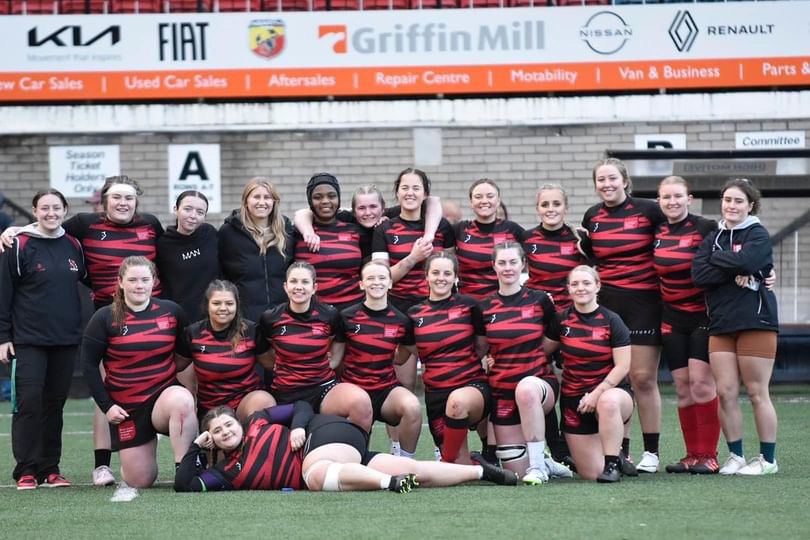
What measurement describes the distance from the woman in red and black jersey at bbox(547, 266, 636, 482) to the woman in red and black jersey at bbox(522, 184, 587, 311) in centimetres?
41

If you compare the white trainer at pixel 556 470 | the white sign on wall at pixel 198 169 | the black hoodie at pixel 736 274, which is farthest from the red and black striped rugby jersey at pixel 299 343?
the white sign on wall at pixel 198 169

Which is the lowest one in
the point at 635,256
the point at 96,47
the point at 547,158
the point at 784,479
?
the point at 784,479

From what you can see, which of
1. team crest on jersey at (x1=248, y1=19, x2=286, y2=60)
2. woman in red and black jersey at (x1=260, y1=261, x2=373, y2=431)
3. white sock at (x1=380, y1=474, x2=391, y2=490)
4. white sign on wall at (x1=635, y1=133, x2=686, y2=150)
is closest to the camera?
white sock at (x1=380, y1=474, x2=391, y2=490)

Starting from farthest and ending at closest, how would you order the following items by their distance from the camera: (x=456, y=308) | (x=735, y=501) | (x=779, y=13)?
(x=779, y=13)
(x=456, y=308)
(x=735, y=501)

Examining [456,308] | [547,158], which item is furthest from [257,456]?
[547,158]

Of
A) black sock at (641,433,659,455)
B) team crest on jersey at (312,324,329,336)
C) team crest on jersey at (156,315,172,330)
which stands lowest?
black sock at (641,433,659,455)

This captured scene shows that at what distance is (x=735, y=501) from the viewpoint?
16.2 feet

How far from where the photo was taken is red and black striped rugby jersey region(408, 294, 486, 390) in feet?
19.6

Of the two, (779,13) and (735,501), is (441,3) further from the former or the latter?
(735,501)

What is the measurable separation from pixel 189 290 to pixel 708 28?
28.5 feet

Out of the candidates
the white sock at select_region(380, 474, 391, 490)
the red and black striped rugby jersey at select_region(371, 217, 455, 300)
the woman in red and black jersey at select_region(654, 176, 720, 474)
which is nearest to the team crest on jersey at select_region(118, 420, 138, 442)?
the white sock at select_region(380, 474, 391, 490)

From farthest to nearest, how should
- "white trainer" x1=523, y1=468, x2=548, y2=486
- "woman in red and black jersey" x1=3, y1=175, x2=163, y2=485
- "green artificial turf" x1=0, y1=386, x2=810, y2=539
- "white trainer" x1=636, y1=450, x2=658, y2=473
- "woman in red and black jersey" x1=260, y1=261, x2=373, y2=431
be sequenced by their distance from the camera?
"woman in red and black jersey" x1=3, y1=175, x2=163, y2=485 < "white trainer" x1=636, y1=450, x2=658, y2=473 < "woman in red and black jersey" x1=260, y1=261, x2=373, y2=431 < "white trainer" x1=523, y1=468, x2=548, y2=486 < "green artificial turf" x1=0, y1=386, x2=810, y2=539

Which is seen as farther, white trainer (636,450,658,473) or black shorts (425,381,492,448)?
white trainer (636,450,658,473)

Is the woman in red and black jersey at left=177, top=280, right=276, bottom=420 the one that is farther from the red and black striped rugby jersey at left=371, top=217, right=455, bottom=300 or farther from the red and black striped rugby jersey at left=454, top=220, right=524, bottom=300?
the red and black striped rugby jersey at left=454, top=220, right=524, bottom=300
